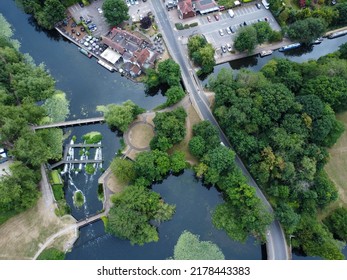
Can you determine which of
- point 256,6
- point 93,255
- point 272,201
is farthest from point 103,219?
point 256,6

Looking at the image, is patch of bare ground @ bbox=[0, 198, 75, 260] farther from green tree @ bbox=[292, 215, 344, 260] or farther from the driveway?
the driveway

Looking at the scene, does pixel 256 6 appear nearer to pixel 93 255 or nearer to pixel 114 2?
pixel 114 2

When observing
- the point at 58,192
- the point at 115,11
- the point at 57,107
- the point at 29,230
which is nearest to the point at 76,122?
the point at 57,107

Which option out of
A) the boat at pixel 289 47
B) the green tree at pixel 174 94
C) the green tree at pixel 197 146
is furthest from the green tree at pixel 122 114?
the boat at pixel 289 47

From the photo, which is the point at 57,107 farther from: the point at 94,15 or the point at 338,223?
the point at 338,223

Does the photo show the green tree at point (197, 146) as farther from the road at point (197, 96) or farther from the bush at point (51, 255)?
the bush at point (51, 255)

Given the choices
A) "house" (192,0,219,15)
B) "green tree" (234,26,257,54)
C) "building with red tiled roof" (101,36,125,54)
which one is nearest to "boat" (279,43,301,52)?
"green tree" (234,26,257,54)
